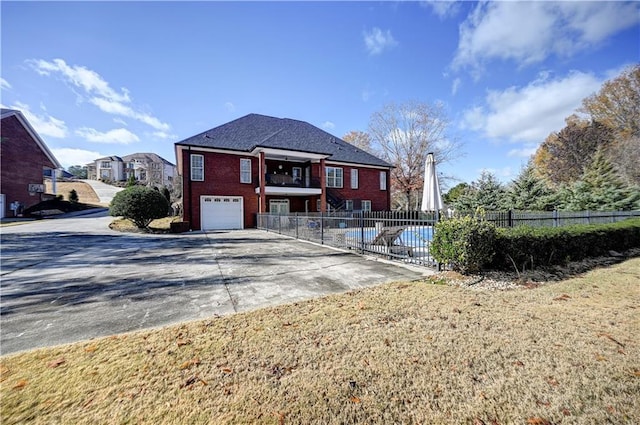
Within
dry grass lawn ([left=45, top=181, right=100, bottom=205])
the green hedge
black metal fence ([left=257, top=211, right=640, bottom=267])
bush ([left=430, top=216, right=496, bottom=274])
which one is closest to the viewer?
bush ([left=430, top=216, right=496, bottom=274])

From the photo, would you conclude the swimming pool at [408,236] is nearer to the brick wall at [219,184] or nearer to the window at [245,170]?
the brick wall at [219,184]

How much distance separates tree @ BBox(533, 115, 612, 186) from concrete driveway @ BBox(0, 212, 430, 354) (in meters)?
35.0

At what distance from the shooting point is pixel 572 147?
1166 inches

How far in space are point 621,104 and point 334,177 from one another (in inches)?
1167

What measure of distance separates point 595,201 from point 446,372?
72.7ft

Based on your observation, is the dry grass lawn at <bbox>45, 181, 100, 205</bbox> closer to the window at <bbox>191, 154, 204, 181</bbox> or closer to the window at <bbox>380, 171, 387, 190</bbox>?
the window at <bbox>191, 154, 204, 181</bbox>

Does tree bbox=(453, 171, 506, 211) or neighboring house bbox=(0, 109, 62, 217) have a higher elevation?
neighboring house bbox=(0, 109, 62, 217)

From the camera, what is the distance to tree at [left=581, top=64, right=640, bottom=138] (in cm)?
2333

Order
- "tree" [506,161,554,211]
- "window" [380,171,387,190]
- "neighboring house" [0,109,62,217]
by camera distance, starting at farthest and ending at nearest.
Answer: "window" [380,171,387,190] → "neighboring house" [0,109,62,217] → "tree" [506,161,554,211]

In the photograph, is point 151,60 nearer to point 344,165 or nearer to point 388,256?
point 388,256

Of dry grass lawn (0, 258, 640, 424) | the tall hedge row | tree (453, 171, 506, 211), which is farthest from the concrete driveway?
tree (453, 171, 506, 211)

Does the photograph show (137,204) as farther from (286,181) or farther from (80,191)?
(80,191)

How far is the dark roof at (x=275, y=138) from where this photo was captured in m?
18.7

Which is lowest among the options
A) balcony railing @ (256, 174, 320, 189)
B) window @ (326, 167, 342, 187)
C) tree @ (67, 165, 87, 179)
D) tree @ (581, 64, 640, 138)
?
balcony railing @ (256, 174, 320, 189)
